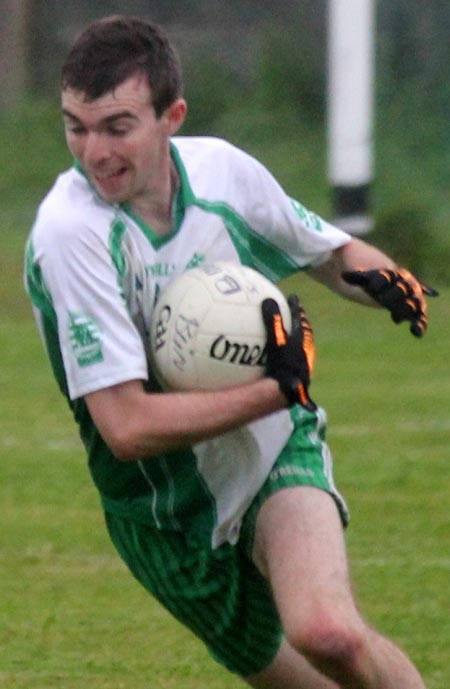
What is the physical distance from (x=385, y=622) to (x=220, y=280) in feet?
7.07

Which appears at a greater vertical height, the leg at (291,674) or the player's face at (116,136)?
the player's face at (116,136)

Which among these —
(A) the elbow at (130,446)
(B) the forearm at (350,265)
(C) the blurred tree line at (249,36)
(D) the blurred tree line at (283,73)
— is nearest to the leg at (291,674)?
(A) the elbow at (130,446)

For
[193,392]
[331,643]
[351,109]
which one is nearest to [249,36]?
[351,109]

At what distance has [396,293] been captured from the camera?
184 inches

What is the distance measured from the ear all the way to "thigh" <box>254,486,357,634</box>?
2.97 feet

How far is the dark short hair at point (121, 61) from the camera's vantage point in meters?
4.23

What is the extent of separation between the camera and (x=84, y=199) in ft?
14.2

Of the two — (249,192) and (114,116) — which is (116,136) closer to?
(114,116)

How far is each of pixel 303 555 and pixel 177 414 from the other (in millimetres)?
429

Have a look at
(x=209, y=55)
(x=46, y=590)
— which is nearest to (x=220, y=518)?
(x=46, y=590)

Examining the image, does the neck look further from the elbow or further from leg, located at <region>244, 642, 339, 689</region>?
leg, located at <region>244, 642, 339, 689</region>

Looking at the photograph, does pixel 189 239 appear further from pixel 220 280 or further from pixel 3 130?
pixel 3 130

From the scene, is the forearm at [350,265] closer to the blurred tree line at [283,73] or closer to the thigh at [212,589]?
the thigh at [212,589]

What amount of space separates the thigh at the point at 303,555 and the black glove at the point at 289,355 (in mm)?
250
